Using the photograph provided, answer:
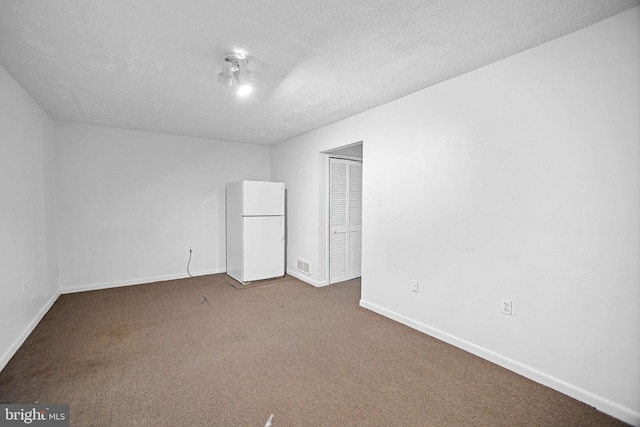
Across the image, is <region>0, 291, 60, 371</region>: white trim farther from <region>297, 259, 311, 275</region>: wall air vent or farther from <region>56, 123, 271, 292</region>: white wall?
<region>297, 259, 311, 275</region>: wall air vent

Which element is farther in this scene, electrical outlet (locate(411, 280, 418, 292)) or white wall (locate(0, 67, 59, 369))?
electrical outlet (locate(411, 280, 418, 292))

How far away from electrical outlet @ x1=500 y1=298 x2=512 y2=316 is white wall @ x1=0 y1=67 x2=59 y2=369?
3996 mm

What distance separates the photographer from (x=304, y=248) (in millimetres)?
4766

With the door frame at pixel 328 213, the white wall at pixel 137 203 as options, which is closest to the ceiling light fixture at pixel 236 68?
the door frame at pixel 328 213

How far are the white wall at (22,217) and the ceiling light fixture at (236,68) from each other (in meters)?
1.84

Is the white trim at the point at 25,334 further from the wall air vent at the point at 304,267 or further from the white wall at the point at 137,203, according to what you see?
the wall air vent at the point at 304,267

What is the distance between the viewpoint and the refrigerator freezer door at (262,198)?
455 centimetres

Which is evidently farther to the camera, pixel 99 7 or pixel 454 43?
pixel 454 43

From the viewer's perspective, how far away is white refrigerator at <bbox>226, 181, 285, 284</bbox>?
456cm

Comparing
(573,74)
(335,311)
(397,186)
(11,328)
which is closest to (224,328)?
(335,311)

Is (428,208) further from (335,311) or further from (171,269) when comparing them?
(171,269)

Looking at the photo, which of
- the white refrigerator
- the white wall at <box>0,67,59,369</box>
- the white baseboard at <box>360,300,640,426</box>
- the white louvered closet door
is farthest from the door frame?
the white wall at <box>0,67,59,369</box>

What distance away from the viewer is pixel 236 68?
2303 mm

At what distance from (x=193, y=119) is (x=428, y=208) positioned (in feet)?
10.6
